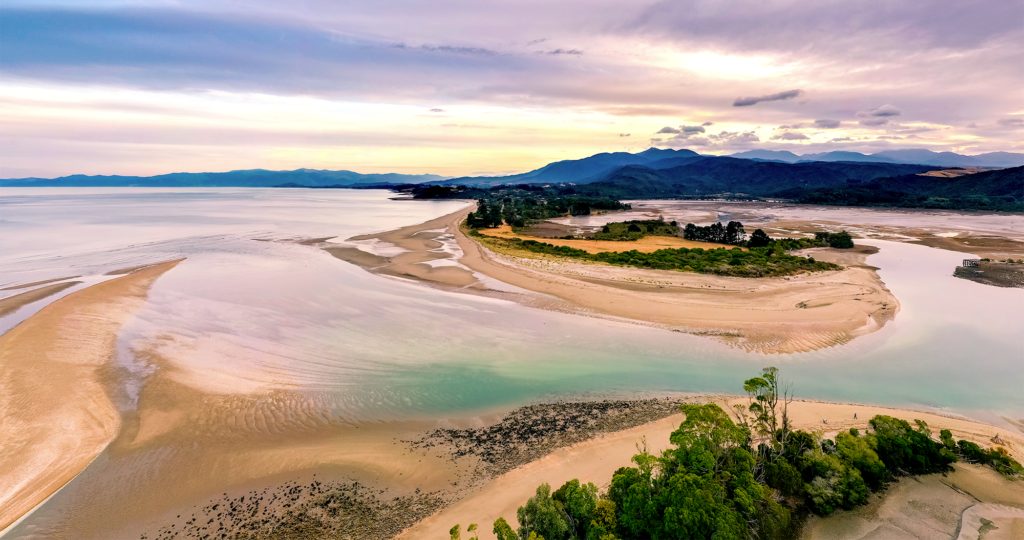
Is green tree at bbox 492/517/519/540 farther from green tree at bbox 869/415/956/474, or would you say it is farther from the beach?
green tree at bbox 869/415/956/474

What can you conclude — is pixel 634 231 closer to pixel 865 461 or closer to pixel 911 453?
pixel 911 453

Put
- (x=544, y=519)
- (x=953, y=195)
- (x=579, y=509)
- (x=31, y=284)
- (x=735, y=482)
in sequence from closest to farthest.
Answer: (x=544, y=519), (x=579, y=509), (x=735, y=482), (x=31, y=284), (x=953, y=195)

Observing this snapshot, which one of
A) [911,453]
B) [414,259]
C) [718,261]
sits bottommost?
[911,453]

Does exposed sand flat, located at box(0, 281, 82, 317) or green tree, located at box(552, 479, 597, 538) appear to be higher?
green tree, located at box(552, 479, 597, 538)

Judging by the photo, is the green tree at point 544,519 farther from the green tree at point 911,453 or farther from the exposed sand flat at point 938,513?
the green tree at point 911,453

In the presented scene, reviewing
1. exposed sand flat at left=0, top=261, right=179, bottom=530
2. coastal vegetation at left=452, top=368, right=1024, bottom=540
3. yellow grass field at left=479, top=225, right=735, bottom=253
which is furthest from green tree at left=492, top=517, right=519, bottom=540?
yellow grass field at left=479, top=225, right=735, bottom=253

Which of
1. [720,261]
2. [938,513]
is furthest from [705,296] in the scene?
[938,513]

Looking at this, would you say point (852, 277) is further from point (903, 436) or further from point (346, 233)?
point (346, 233)
